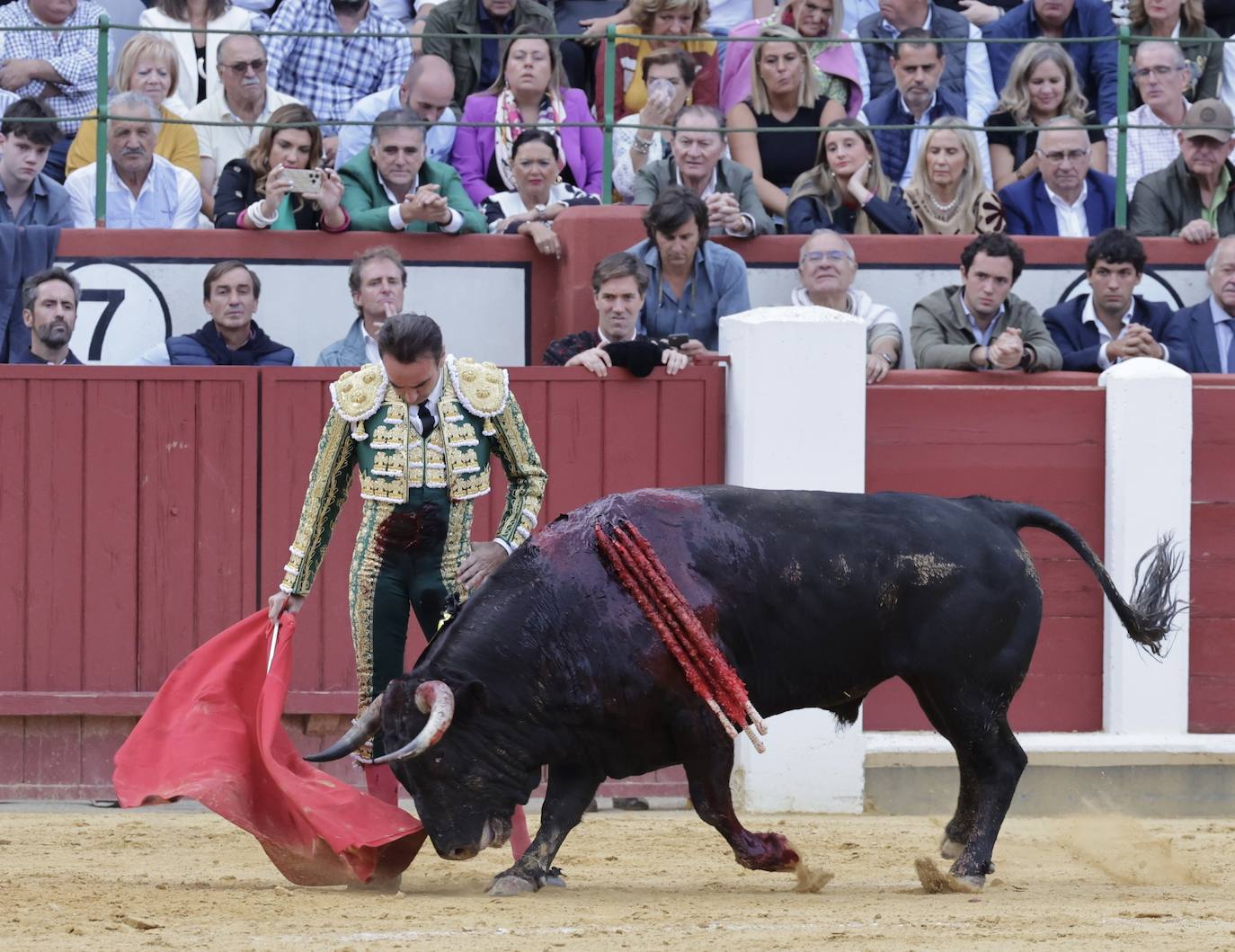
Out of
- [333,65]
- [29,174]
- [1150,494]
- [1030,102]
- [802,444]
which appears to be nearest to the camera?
[802,444]

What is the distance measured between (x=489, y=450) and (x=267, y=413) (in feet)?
6.27

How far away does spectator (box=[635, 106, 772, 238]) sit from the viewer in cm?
798

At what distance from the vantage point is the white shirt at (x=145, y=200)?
820cm

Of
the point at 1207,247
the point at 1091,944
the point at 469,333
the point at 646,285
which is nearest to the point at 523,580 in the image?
the point at 1091,944

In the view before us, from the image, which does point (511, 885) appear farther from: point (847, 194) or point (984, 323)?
point (847, 194)

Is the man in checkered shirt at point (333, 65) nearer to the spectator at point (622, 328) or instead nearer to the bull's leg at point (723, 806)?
the spectator at point (622, 328)

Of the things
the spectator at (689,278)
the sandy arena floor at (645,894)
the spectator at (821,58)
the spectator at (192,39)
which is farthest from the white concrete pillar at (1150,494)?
the spectator at (192,39)

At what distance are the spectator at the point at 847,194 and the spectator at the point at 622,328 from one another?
107 centimetres

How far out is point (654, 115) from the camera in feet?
27.6

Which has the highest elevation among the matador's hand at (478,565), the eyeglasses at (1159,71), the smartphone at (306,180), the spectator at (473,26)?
the spectator at (473,26)

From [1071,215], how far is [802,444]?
1977 mm

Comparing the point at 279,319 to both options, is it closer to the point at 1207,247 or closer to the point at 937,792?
the point at 937,792

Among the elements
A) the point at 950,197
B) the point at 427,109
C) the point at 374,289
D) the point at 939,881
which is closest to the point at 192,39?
the point at 427,109

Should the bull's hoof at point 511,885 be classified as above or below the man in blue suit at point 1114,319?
below
